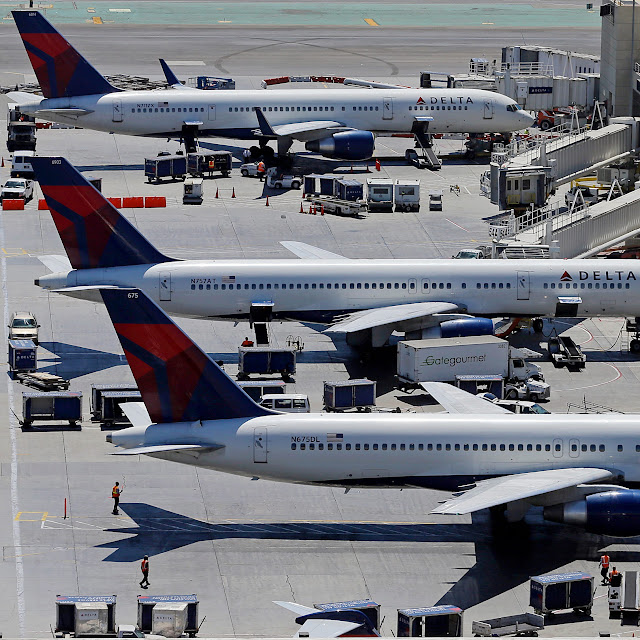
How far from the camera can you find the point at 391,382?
7650 cm

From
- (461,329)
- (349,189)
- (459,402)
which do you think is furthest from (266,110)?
(459,402)

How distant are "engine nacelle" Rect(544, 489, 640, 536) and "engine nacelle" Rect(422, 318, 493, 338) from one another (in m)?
22.8

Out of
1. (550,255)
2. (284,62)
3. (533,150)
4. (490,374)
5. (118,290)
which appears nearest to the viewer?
(118,290)

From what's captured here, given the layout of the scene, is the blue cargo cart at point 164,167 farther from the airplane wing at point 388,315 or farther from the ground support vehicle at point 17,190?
the airplane wing at point 388,315

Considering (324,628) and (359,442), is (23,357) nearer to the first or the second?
(359,442)

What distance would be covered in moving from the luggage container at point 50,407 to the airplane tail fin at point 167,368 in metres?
12.3

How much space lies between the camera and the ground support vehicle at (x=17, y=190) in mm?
106500

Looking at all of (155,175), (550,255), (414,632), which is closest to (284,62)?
(155,175)

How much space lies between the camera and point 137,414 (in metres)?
58.6

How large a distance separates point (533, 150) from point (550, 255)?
25930mm

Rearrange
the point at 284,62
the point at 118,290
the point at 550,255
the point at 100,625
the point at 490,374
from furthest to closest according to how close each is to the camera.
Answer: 1. the point at 284,62
2. the point at 550,255
3. the point at 490,374
4. the point at 118,290
5. the point at 100,625

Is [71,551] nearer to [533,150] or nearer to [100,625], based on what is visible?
[100,625]

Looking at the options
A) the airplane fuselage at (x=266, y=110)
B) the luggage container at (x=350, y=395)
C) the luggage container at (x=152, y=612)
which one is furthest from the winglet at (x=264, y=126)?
the luggage container at (x=152, y=612)

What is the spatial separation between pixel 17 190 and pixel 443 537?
56646 millimetres
